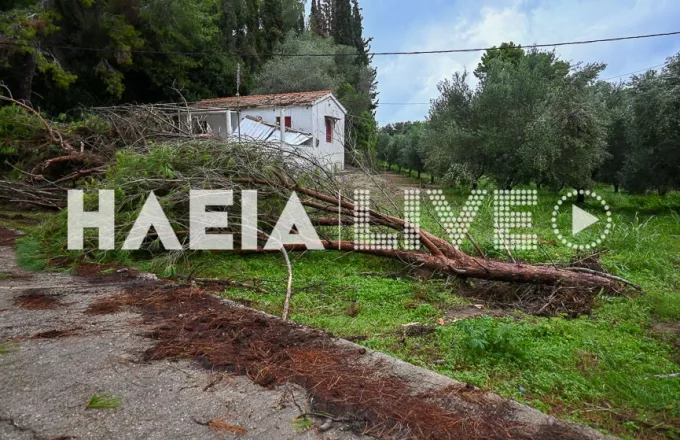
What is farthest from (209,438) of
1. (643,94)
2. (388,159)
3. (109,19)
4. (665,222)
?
(388,159)

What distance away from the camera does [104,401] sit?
2.43 meters

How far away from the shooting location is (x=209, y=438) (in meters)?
2.13

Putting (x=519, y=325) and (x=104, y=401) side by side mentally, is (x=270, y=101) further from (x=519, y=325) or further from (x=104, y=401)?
(x=104, y=401)

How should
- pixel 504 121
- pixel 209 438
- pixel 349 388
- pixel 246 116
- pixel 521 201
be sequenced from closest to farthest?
pixel 209 438 → pixel 349 388 → pixel 521 201 → pixel 504 121 → pixel 246 116

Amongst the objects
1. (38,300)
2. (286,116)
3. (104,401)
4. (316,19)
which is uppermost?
(316,19)

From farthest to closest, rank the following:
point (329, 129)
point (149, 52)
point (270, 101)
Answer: point (329, 129)
point (149, 52)
point (270, 101)

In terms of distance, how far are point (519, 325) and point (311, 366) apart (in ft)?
6.57

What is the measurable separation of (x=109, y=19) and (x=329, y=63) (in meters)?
12.5

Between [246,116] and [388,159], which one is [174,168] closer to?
[246,116]

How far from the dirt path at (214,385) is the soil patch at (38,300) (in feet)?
0.39

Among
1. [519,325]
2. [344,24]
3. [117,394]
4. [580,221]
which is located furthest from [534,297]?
[344,24]

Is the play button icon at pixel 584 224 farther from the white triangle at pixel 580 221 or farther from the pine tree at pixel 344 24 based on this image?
the pine tree at pixel 344 24

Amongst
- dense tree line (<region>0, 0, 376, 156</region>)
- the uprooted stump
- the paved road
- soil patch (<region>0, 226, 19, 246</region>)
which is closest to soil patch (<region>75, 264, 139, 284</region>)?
the paved road

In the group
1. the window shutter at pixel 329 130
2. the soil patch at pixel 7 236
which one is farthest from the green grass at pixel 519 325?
the window shutter at pixel 329 130
